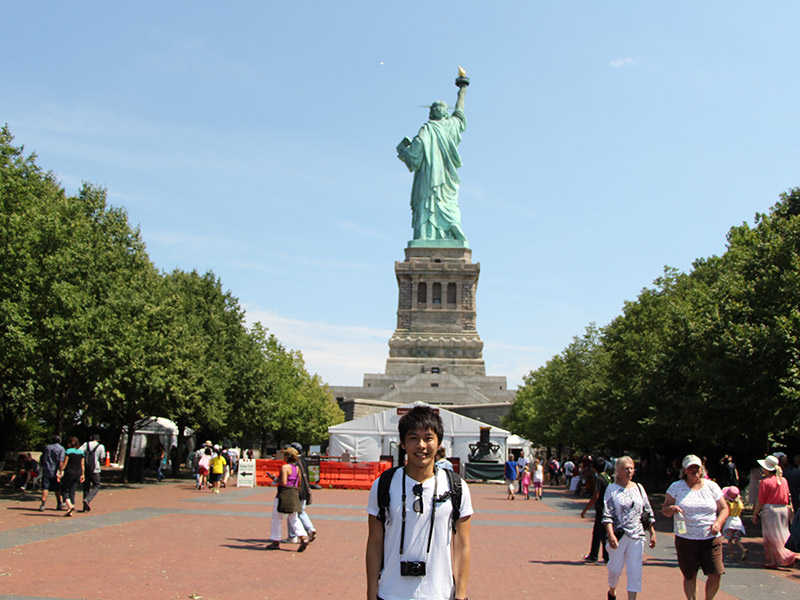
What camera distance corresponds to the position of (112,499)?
22141mm

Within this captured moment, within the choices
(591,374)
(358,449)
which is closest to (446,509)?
(358,449)

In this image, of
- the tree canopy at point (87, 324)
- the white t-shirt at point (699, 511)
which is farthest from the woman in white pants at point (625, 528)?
the tree canopy at point (87, 324)

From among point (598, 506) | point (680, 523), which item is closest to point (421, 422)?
point (680, 523)

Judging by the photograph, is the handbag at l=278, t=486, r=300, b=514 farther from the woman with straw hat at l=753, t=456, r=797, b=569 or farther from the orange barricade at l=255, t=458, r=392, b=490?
the orange barricade at l=255, t=458, r=392, b=490

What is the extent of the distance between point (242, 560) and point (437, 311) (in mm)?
70314

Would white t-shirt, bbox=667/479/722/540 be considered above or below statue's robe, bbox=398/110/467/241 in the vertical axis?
below

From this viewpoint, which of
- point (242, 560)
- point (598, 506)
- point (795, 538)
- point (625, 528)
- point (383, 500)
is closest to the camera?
point (383, 500)

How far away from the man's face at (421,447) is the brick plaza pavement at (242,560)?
5.47 m

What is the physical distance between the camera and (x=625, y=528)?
29.6 ft

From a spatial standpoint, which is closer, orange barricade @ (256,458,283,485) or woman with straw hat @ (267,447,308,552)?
woman with straw hat @ (267,447,308,552)

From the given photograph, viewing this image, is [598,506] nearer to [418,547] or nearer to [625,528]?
[625,528]

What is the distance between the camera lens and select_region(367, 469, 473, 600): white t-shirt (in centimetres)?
462

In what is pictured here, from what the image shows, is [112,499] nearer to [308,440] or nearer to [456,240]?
[308,440]

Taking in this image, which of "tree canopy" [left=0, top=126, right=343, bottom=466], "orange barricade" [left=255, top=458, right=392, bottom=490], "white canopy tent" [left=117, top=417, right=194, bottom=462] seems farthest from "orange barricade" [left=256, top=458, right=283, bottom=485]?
"white canopy tent" [left=117, top=417, right=194, bottom=462]
